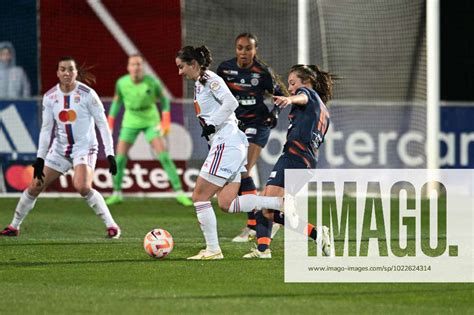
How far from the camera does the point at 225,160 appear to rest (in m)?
10.7

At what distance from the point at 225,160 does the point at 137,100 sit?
7.38 metres

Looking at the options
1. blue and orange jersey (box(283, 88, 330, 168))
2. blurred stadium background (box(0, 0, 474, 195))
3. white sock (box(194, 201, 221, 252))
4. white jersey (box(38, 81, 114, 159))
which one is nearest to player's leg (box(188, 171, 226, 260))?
white sock (box(194, 201, 221, 252))

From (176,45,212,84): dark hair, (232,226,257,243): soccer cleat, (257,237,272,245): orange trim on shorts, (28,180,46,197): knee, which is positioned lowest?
(232,226,257,243): soccer cleat

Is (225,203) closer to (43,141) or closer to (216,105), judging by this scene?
(216,105)

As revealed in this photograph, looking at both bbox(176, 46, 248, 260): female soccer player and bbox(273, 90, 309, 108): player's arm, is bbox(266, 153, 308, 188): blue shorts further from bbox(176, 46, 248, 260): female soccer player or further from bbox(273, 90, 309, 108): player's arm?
bbox(273, 90, 309, 108): player's arm

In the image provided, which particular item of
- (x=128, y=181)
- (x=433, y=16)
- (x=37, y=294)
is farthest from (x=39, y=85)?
(x=37, y=294)

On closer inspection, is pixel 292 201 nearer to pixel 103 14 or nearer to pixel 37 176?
pixel 37 176

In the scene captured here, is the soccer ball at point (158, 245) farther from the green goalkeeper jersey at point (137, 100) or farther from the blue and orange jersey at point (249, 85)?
the green goalkeeper jersey at point (137, 100)

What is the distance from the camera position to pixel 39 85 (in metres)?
21.8

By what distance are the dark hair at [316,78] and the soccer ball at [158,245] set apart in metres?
2.06

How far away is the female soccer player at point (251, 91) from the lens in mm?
12617

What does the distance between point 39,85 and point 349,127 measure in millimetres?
6348

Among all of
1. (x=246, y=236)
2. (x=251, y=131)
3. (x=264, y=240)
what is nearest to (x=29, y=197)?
(x=246, y=236)

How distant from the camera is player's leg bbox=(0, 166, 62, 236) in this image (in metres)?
12.7
